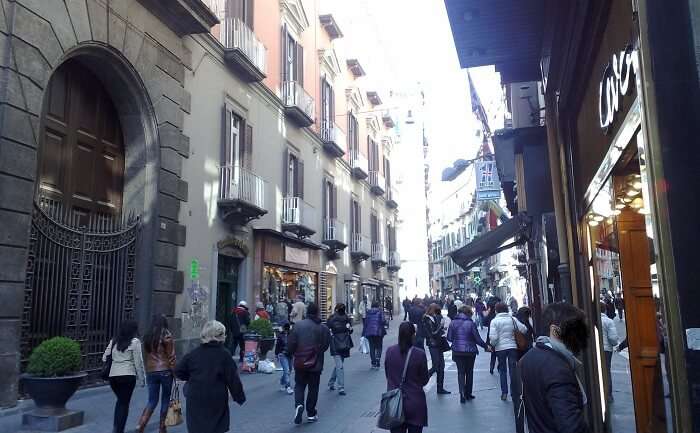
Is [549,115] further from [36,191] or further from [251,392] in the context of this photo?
[36,191]

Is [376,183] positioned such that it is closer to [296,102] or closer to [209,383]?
[296,102]

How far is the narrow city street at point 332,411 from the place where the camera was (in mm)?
8086

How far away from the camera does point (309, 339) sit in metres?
8.74

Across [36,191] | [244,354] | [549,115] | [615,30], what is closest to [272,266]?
[244,354]

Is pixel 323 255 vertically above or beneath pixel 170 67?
beneath

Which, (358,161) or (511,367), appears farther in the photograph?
(358,161)

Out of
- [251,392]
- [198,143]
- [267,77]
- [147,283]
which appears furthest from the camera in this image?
[267,77]

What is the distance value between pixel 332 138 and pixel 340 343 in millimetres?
16187

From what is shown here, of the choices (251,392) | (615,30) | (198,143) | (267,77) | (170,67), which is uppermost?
(267,77)

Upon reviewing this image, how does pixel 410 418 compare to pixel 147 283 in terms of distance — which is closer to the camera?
pixel 410 418

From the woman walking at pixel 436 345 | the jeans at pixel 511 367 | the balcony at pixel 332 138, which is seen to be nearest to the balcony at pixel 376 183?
the balcony at pixel 332 138

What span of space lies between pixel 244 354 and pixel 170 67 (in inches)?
277

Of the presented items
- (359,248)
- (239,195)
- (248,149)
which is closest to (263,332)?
(239,195)

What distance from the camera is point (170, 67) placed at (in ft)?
45.5
